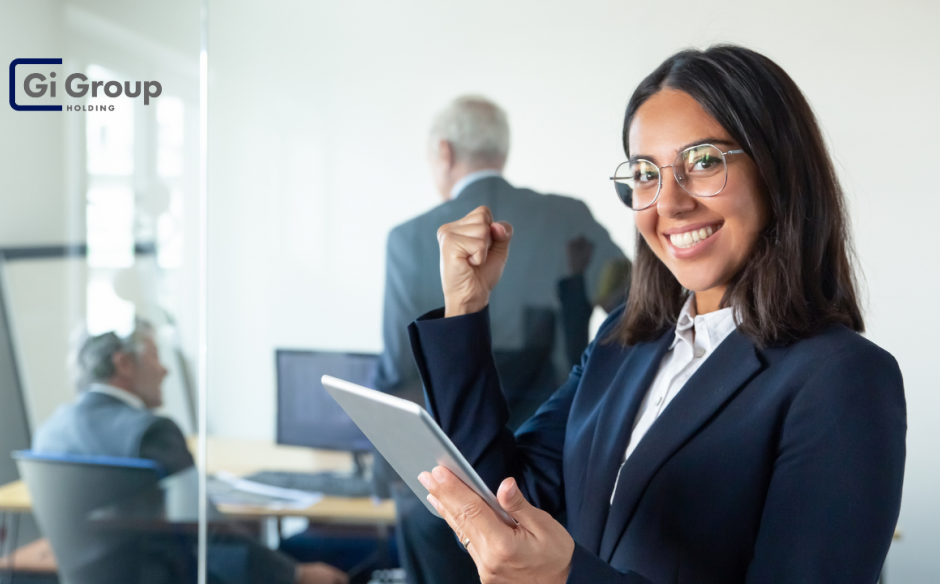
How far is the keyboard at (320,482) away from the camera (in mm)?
2520

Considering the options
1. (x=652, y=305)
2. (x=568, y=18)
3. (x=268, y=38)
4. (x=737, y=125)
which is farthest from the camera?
(x=268, y=38)

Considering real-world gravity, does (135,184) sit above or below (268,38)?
below

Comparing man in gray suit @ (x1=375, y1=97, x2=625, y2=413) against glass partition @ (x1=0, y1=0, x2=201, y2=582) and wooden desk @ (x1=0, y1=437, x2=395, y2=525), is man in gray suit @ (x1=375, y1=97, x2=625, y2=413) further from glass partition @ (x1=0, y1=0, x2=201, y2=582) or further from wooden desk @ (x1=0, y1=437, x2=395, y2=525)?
glass partition @ (x1=0, y1=0, x2=201, y2=582)

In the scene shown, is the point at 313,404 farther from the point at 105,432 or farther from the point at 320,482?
the point at 105,432

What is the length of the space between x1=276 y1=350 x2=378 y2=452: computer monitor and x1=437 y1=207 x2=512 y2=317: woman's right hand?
4.14 ft

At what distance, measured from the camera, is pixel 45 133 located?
A: 105 inches

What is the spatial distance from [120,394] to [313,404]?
73cm

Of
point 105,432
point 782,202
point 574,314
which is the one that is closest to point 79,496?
Answer: point 105,432

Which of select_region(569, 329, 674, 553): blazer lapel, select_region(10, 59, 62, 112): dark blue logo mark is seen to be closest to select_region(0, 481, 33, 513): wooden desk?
select_region(10, 59, 62, 112): dark blue logo mark

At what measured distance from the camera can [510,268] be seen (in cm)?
238

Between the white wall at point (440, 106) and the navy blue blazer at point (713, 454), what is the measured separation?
1.13 m

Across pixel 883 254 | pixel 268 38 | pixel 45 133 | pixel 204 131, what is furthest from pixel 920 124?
pixel 45 133

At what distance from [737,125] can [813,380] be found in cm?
36

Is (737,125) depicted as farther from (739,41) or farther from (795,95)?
(739,41)
